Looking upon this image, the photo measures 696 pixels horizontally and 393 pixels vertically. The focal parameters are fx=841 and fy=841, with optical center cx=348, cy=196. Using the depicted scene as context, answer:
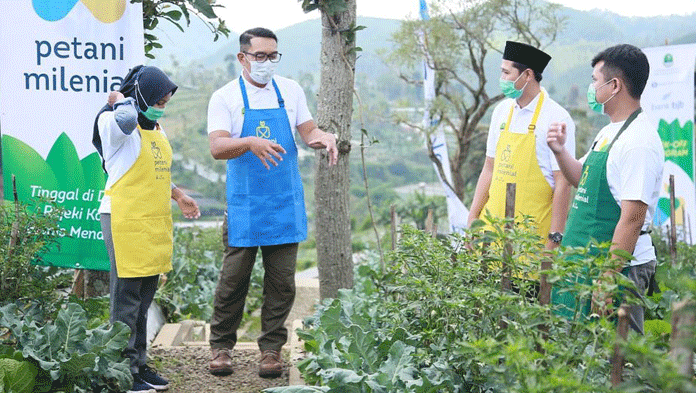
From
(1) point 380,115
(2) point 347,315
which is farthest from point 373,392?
(1) point 380,115

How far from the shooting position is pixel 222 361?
14.9ft

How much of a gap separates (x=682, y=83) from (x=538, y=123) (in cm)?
592

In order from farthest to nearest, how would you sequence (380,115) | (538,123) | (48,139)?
(380,115) → (48,139) → (538,123)

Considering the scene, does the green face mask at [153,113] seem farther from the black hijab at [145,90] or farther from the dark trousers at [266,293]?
the dark trousers at [266,293]

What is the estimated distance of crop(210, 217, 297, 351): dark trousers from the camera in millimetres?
4523

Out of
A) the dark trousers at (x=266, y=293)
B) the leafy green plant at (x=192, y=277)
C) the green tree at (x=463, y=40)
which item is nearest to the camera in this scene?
the dark trousers at (x=266, y=293)

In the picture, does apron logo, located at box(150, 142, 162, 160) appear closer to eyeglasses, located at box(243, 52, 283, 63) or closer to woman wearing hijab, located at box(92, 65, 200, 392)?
woman wearing hijab, located at box(92, 65, 200, 392)

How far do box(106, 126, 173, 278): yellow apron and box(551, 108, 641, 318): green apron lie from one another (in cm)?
190

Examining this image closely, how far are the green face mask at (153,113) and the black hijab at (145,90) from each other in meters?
0.02

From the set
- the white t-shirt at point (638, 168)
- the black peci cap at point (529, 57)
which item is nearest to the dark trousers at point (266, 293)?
the black peci cap at point (529, 57)

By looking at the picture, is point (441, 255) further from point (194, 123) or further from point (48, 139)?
point (194, 123)

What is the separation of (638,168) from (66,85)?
3152mm

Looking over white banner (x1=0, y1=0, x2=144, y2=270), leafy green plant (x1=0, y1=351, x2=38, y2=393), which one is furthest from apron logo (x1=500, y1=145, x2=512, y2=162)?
leafy green plant (x1=0, y1=351, x2=38, y2=393)

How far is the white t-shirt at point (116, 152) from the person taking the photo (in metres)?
3.84
